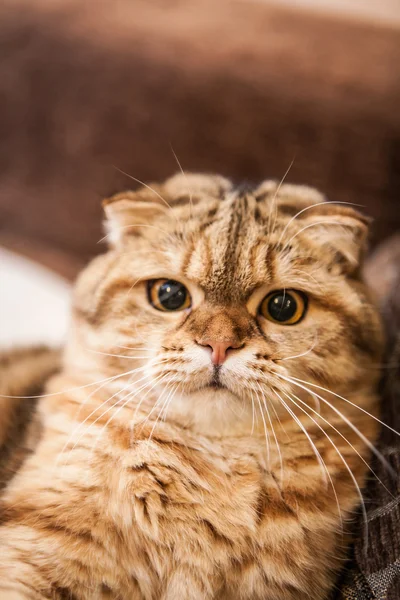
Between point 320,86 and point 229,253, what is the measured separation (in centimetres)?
117

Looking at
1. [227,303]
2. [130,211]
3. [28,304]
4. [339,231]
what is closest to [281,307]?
[227,303]

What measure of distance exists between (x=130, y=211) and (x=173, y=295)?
0.24 meters

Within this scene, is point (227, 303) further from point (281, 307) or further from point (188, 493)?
point (188, 493)

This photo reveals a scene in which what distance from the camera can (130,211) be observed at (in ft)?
3.80

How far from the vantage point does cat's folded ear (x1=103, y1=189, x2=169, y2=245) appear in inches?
44.5

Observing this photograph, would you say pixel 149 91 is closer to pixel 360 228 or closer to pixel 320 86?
pixel 320 86

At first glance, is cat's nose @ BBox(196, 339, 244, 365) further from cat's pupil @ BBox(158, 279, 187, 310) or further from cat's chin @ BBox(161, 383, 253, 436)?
cat's pupil @ BBox(158, 279, 187, 310)

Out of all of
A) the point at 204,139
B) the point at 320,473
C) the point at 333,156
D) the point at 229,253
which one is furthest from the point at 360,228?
the point at 204,139

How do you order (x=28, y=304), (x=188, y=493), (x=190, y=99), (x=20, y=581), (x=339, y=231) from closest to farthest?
(x=20, y=581) < (x=188, y=493) < (x=339, y=231) < (x=190, y=99) < (x=28, y=304)

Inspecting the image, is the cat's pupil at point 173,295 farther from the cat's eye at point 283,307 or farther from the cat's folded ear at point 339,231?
the cat's folded ear at point 339,231

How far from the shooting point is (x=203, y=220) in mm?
1130

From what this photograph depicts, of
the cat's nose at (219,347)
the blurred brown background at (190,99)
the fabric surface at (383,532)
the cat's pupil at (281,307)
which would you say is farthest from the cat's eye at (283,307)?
the blurred brown background at (190,99)

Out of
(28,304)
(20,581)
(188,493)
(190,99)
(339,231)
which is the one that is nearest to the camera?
(20,581)

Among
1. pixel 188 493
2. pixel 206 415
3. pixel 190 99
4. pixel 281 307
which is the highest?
pixel 190 99
